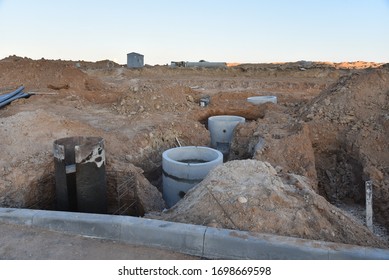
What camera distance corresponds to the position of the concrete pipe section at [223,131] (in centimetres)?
1113

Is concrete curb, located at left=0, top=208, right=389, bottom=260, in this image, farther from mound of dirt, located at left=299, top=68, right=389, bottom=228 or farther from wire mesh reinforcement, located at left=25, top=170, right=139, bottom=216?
mound of dirt, located at left=299, top=68, right=389, bottom=228

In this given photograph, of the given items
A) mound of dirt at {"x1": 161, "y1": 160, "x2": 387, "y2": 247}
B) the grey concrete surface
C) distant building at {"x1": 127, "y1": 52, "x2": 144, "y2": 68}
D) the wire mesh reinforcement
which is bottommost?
the wire mesh reinforcement

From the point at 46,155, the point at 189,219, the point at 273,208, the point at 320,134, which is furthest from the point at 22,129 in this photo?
the point at 320,134

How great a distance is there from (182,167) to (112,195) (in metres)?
1.59

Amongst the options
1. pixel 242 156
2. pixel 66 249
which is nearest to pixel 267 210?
pixel 66 249

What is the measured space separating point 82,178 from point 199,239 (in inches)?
118

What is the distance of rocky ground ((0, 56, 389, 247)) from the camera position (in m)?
4.48

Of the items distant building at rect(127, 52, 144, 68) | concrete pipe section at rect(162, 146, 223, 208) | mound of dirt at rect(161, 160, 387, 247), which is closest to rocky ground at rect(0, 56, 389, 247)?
mound of dirt at rect(161, 160, 387, 247)

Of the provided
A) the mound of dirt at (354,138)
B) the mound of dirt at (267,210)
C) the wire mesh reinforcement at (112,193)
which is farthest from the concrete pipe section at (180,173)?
the mound of dirt at (354,138)

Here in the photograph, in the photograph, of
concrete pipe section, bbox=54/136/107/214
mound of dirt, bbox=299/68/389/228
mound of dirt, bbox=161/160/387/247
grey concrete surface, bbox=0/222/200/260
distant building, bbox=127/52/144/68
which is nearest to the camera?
grey concrete surface, bbox=0/222/200/260

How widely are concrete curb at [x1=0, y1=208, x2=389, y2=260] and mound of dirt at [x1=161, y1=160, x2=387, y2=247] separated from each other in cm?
50

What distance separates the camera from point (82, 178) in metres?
5.87

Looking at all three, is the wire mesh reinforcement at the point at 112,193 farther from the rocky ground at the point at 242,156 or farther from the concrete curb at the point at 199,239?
the concrete curb at the point at 199,239

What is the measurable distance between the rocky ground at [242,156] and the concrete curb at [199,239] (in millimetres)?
558
